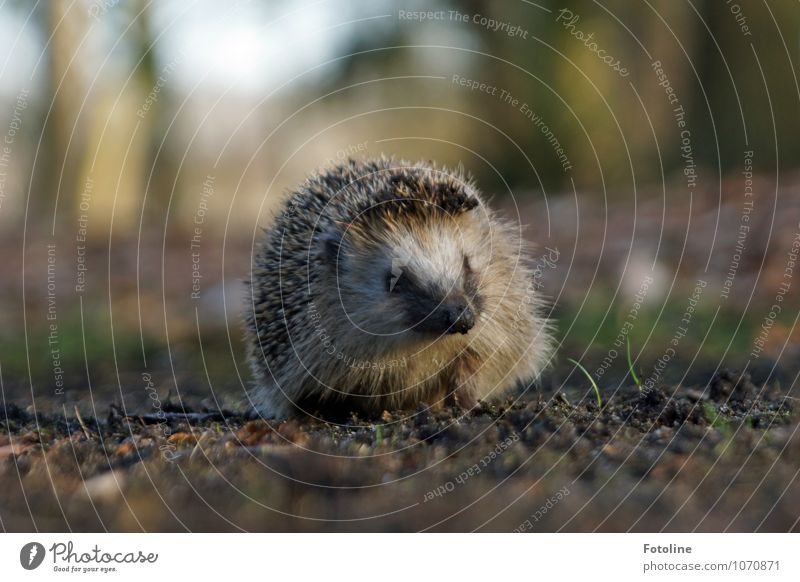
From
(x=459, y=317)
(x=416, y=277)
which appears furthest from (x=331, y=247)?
(x=459, y=317)

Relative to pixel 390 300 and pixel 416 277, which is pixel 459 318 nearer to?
pixel 416 277

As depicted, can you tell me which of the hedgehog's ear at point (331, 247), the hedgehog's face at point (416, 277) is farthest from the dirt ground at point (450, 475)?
the hedgehog's ear at point (331, 247)

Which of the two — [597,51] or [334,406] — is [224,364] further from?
[597,51]

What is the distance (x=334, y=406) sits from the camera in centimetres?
628

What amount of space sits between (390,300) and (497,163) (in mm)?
10169

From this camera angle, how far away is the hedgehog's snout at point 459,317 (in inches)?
211

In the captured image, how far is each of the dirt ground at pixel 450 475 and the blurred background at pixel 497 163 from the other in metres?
1.47
